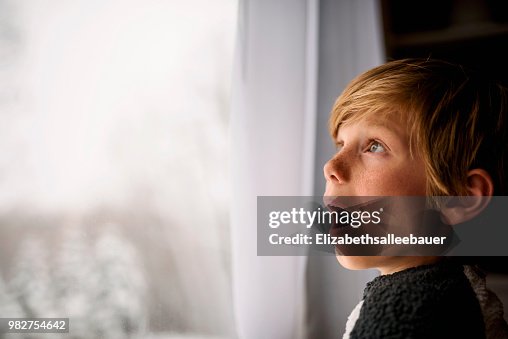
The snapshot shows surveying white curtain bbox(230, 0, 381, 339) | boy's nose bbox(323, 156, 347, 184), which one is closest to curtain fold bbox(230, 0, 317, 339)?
white curtain bbox(230, 0, 381, 339)

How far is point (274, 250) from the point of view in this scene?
89cm

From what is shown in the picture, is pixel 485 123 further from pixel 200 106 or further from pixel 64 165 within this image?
pixel 64 165

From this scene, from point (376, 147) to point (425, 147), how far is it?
64mm

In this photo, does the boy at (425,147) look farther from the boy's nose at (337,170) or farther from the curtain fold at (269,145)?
the curtain fold at (269,145)

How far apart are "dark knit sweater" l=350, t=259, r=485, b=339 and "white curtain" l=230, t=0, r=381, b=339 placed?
1.24 ft

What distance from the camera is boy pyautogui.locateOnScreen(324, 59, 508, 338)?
593 mm

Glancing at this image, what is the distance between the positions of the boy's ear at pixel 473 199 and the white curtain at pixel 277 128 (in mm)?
300

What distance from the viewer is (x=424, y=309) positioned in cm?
46

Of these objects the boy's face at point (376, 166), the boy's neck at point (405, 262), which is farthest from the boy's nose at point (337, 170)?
the boy's neck at point (405, 262)

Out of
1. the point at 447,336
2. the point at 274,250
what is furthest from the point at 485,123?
the point at 274,250

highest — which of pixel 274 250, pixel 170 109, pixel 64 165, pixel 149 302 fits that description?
pixel 170 109

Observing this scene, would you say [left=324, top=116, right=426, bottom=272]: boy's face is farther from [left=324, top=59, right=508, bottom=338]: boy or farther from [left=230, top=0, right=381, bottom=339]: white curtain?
[left=230, top=0, right=381, bottom=339]: white curtain

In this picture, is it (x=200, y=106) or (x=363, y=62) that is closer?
(x=363, y=62)

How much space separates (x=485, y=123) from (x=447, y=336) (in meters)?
0.29
